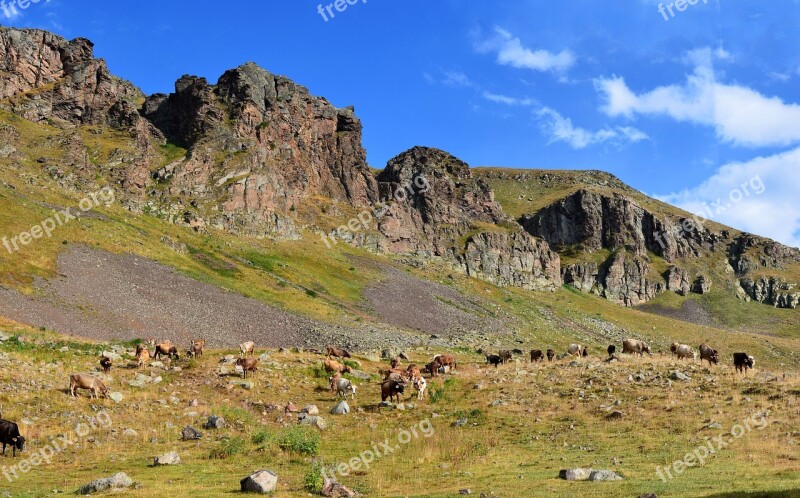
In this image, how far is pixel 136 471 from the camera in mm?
17500

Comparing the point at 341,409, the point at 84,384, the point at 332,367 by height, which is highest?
the point at 332,367

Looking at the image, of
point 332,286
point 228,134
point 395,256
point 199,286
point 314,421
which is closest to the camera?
point 314,421

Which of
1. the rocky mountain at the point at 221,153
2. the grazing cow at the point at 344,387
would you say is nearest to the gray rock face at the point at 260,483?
the grazing cow at the point at 344,387

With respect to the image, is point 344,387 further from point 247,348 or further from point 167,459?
point 167,459

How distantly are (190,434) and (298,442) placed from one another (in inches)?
202

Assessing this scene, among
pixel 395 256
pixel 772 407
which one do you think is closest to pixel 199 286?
pixel 772 407

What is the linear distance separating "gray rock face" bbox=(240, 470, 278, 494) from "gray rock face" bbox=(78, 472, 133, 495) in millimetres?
3331

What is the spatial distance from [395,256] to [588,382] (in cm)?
12322

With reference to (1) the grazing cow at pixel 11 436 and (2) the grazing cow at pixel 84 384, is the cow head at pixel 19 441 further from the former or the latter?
(2) the grazing cow at pixel 84 384

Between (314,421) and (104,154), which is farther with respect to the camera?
(104,154)

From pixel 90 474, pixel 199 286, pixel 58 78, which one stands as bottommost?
pixel 90 474

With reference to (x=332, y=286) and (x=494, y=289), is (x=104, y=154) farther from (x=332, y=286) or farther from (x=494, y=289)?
(x=494, y=289)
